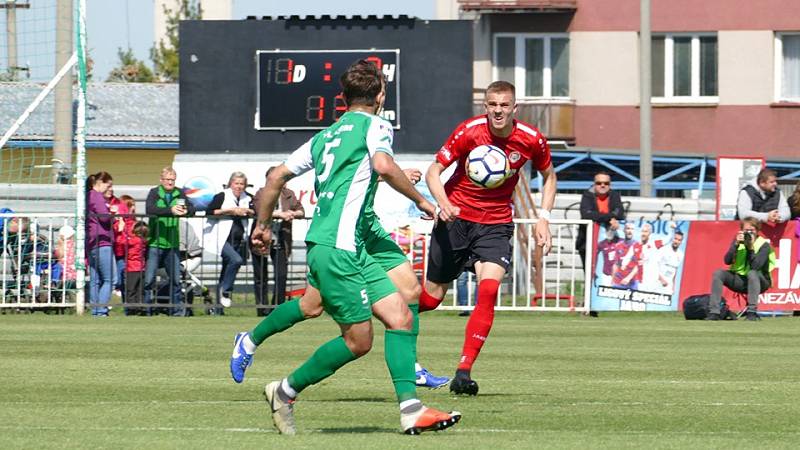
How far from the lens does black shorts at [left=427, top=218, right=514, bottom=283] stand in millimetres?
11422

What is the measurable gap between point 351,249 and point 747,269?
533 inches

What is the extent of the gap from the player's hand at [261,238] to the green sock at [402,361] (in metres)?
0.92

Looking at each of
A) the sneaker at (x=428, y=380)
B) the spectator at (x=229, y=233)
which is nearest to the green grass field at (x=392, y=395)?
the sneaker at (x=428, y=380)

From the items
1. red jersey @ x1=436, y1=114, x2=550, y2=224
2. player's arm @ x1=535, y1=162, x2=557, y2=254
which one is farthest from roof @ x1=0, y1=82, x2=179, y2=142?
player's arm @ x1=535, y1=162, x2=557, y2=254

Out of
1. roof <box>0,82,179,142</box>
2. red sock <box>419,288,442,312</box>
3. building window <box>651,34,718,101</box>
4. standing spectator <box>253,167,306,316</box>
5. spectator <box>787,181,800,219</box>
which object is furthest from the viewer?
building window <box>651,34,718,101</box>

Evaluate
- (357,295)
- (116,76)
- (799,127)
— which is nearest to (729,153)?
(799,127)

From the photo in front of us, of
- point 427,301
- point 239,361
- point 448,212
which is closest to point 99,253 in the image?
point 427,301

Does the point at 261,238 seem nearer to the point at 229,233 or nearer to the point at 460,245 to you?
the point at 460,245

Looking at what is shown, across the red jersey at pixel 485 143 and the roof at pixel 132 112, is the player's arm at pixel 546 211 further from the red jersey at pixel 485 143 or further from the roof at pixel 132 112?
the roof at pixel 132 112

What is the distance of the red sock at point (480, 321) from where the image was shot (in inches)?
426

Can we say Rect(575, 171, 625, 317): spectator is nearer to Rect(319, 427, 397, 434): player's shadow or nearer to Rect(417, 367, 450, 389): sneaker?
Rect(417, 367, 450, 389): sneaker

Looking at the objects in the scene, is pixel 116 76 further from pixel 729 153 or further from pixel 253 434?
pixel 253 434

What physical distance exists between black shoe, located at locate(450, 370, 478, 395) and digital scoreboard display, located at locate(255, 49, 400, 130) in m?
17.6

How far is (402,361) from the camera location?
837 centimetres
